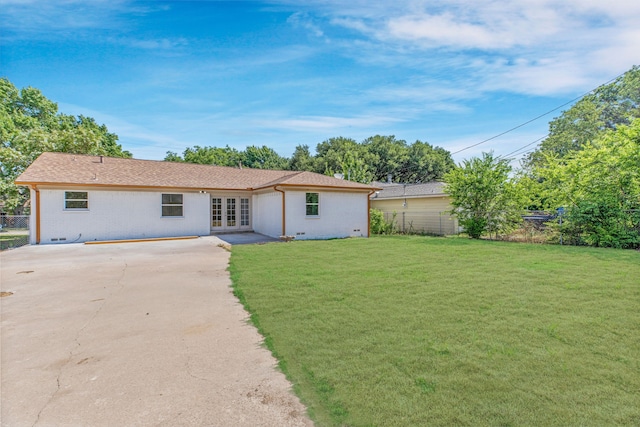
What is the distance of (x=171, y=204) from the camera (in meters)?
14.9

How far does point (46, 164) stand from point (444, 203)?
755 inches

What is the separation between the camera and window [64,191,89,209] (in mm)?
12984

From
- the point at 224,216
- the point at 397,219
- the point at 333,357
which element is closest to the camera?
the point at 333,357

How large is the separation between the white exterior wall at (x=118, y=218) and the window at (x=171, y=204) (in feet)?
0.59

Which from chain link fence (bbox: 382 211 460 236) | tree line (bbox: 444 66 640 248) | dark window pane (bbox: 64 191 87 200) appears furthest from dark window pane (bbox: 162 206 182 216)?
→ tree line (bbox: 444 66 640 248)

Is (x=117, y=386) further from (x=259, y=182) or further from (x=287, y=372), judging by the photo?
(x=259, y=182)

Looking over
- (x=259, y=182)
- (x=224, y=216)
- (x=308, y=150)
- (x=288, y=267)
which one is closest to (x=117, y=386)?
(x=288, y=267)

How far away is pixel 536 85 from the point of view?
61.4 feet

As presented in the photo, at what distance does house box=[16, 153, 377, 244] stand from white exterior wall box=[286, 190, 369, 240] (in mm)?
45

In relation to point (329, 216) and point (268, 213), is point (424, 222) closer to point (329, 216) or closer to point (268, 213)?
point (329, 216)

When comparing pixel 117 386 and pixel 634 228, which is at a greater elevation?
pixel 634 228

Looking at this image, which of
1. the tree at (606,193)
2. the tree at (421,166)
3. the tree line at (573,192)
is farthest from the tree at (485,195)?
the tree at (421,166)

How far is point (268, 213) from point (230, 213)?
99.5 inches

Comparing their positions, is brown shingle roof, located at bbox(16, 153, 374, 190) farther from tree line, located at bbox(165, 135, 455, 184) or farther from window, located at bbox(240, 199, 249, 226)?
tree line, located at bbox(165, 135, 455, 184)
